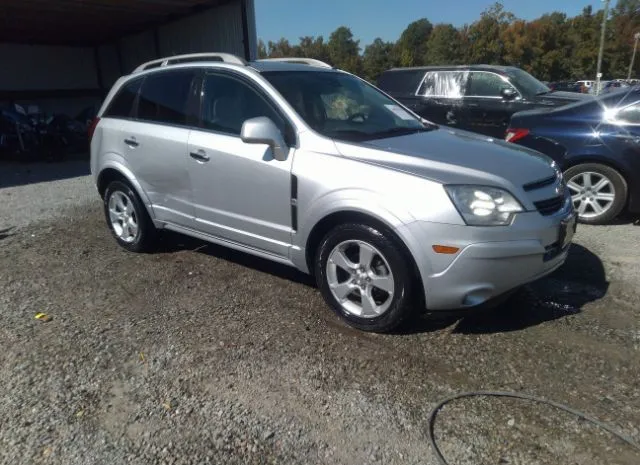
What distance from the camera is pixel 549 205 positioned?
3285 millimetres

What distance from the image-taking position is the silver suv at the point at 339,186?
3.01 m

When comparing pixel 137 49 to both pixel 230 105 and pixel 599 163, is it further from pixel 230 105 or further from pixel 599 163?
pixel 599 163

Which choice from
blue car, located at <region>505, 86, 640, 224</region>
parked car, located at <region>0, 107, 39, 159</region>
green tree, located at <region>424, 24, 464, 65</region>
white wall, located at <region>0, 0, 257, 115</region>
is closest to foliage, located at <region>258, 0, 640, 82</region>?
green tree, located at <region>424, 24, 464, 65</region>

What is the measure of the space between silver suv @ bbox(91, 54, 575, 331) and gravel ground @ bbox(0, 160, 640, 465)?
36 cm

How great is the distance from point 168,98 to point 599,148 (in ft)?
14.3

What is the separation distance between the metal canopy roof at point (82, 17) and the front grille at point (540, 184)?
11.6 m

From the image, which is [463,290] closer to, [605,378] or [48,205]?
[605,378]

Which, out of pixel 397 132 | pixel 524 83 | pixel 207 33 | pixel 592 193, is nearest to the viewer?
pixel 397 132

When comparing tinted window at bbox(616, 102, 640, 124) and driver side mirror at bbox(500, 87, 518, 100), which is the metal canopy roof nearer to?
driver side mirror at bbox(500, 87, 518, 100)

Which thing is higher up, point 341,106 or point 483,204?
point 341,106

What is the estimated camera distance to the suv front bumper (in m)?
2.93

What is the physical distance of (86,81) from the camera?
1947cm

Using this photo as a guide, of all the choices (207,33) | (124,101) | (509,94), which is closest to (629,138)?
(509,94)

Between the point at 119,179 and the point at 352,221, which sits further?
the point at 119,179
